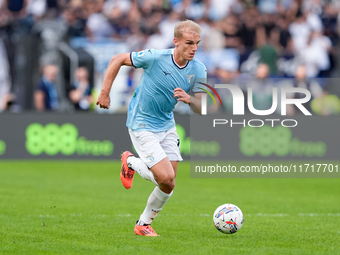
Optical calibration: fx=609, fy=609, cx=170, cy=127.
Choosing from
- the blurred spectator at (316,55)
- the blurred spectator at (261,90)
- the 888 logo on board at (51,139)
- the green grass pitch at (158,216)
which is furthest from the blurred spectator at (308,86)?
the 888 logo on board at (51,139)

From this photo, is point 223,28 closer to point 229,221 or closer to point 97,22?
point 97,22

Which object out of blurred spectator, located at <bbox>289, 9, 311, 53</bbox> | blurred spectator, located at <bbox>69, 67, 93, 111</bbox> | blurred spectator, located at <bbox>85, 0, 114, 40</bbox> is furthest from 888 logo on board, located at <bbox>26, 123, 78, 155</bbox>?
blurred spectator, located at <bbox>289, 9, 311, 53</bbox>

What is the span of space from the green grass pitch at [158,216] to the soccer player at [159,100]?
0.68m

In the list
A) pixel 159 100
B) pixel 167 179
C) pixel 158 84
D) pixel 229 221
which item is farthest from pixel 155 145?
pixel 229 221

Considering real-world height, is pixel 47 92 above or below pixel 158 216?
above

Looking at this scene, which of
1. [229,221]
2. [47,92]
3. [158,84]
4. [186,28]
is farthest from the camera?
[47,92]

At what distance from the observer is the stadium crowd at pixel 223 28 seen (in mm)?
17469

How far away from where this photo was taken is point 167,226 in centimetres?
784

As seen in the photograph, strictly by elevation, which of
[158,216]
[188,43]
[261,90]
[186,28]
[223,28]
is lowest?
[158,216]

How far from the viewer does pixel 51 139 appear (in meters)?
16.6

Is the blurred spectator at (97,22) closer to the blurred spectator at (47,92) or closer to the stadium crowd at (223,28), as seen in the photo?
the stadium crowd at (223,28)

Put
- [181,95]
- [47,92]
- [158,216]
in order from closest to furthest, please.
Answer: [181,95]
[158,216]
[47,92]

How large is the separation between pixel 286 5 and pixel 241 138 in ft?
22.2

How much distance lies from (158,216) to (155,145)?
2.15m
